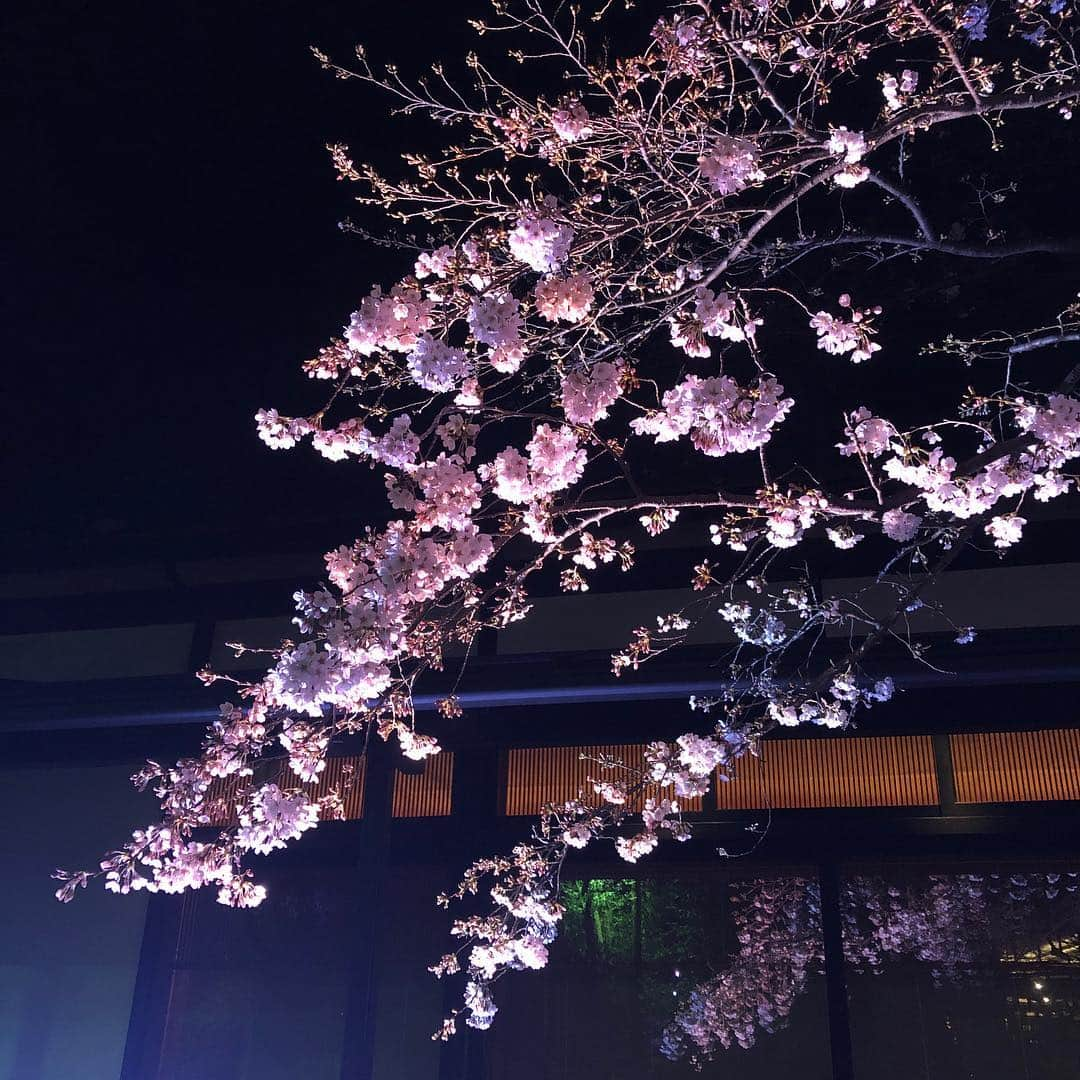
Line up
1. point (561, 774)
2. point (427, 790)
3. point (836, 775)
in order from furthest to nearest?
1. point (427, 790)
2. point (561, 774)
3. point (836, 775)

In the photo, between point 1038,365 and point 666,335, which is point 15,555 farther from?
point 1038,365

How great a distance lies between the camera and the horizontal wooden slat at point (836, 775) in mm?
4418

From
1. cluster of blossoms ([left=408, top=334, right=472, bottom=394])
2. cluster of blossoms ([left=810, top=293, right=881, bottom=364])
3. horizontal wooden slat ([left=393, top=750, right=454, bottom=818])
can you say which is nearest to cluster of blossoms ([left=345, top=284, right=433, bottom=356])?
cluster of blossoms ([left=408, top=334, right=472, bottom=394])

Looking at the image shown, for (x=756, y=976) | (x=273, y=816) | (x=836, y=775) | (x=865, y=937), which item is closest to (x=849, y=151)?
(x=273, y=816)

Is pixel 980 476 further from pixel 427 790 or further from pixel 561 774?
pixel 427 790

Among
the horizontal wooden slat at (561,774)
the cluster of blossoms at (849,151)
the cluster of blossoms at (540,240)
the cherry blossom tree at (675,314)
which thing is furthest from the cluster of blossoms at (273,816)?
the cluster of blossoms at (849,151)

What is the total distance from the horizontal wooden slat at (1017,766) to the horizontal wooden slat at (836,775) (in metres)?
0.15

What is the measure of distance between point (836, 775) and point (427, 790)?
2.16m

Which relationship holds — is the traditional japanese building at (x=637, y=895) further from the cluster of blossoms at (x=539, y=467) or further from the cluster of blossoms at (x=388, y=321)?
the cluster of blossoms at (x=388, y=321)

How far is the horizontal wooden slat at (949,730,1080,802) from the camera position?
4.31 meters

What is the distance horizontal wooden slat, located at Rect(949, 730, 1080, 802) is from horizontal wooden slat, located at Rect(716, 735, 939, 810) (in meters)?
0.15

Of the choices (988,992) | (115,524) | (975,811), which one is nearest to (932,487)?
(975,811)

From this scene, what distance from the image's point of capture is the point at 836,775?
14.9 ft

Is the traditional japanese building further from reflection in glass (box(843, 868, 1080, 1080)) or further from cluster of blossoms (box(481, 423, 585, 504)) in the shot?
cluster of blossoms (box(481, 423, 585, 504))
